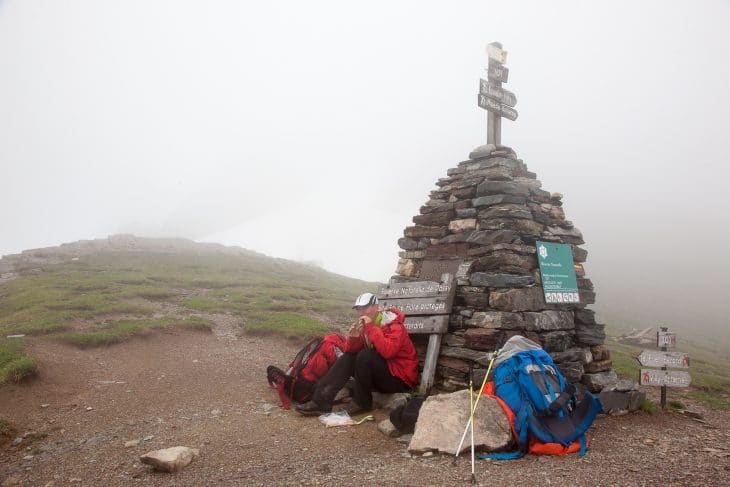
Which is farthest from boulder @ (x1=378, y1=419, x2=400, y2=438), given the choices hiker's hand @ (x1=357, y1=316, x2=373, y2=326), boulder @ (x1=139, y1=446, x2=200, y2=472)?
boulder @ (x1=139, y1=446, x2=200, y2=472)

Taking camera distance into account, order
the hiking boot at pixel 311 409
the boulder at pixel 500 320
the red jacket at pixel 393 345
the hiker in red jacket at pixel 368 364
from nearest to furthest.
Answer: the red jacket at pixel 393 345 → the hiker in red jacket at pixel 368 364 → the hiking boot at pixel 311 409 → the boulder at pixel 500 320

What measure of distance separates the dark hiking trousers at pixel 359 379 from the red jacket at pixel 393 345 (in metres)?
0.14

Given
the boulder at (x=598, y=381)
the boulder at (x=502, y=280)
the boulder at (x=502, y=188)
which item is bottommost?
the boulder at (x=598, y=381)

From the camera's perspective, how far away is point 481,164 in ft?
39.1

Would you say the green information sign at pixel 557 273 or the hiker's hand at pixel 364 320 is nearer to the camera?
the hiker's hand at pixel 364 320

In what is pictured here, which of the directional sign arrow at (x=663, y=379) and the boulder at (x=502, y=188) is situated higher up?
the boulder at (x=502, y=188)

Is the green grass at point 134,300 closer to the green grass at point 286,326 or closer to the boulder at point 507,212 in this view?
the green grass at point 286,326

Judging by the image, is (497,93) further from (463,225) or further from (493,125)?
(463,225)

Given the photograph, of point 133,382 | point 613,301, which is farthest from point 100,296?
point 613,301

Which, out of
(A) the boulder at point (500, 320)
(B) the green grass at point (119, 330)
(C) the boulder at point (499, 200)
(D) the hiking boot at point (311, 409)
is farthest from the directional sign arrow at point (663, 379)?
(B) the green grass at point (119, 330)

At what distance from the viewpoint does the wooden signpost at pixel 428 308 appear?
394 inches

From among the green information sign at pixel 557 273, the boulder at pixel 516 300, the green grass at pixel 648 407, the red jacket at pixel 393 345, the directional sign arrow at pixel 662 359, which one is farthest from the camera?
the green information sign at pixel 557 273

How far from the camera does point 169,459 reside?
6.86 metres

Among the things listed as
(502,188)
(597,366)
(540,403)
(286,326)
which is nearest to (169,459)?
(540,403)
